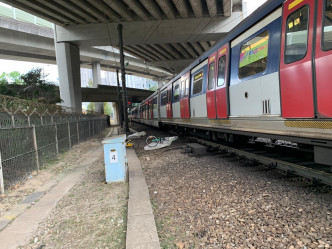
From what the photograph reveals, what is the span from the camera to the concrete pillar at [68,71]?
25938 mm

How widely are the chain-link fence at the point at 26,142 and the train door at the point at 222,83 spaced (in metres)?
A: 5.21

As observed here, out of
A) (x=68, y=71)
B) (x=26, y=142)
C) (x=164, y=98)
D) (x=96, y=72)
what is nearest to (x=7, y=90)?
(x=68, y=71)

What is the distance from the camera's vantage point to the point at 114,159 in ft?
20.4

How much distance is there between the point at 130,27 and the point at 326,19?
22.1 meters

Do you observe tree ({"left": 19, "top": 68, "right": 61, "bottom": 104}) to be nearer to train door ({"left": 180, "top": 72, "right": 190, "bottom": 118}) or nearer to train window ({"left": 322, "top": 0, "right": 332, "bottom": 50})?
train door ({"left": 180, "top": 72, "right": 190, "bottom": 118})

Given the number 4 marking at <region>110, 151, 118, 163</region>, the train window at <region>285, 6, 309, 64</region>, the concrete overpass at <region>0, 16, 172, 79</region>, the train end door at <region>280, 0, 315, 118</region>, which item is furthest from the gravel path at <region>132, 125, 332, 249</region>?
the concrete overpass at <region>0, 16, 172, 79</region>

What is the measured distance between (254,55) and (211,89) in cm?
250

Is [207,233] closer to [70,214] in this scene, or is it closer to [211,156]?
[70,214]

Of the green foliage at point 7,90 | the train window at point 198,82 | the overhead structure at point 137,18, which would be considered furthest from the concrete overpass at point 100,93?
the train window at point 198,82

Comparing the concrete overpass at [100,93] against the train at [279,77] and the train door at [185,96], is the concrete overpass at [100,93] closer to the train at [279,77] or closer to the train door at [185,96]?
the train door at [185,96]

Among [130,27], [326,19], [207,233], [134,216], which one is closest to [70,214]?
[134,216]

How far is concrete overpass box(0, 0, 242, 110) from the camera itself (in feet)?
67.6

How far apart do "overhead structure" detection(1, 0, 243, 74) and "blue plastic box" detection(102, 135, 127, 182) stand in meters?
16.3

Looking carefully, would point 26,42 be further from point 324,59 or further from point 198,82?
point 324,59
